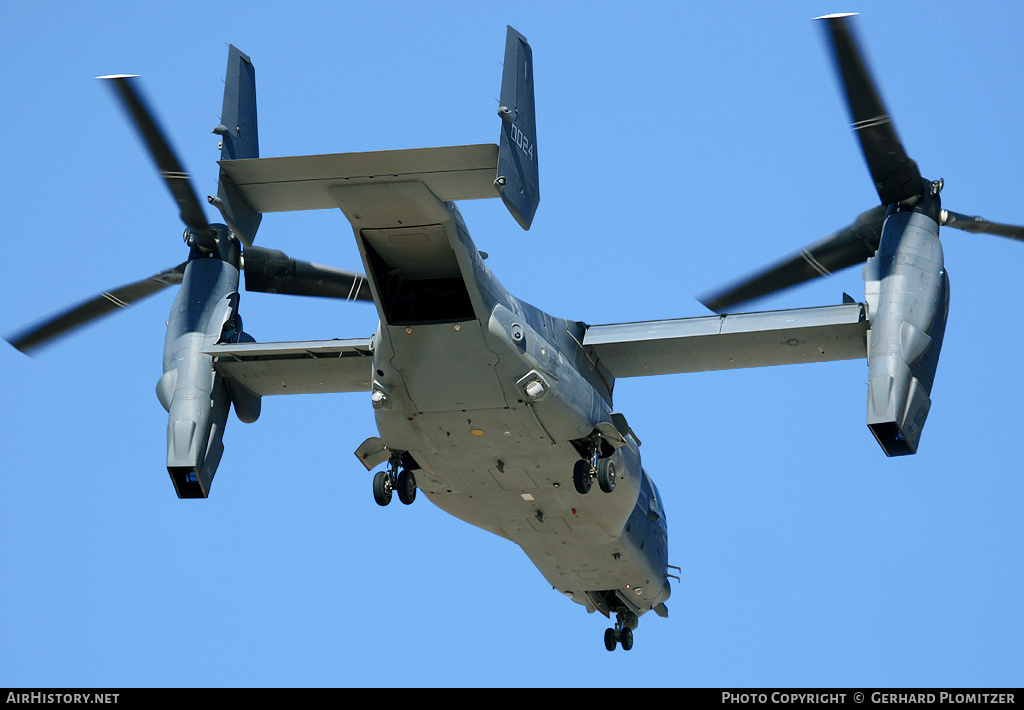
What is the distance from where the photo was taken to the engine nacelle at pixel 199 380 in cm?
2023

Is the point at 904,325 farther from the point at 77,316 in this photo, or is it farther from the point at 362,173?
the point at 77,316

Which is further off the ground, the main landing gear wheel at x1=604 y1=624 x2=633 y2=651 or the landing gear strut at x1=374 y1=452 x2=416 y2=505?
the landing gear strut at x1=374 y1=452 x2=416 y2=505

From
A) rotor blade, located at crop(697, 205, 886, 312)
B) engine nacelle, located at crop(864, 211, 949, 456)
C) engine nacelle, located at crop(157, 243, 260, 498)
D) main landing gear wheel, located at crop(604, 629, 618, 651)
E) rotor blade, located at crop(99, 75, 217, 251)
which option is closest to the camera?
engine nacelle, located at crop(864, 211, 949, 456)

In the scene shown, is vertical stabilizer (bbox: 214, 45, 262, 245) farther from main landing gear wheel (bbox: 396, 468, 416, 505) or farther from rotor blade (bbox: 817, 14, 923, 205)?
→ rotor blade (bbox: 817, 14, 923, 205)

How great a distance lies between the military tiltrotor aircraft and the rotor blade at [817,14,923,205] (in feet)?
0.09

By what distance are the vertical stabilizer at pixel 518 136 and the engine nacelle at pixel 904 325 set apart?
5.10 meters

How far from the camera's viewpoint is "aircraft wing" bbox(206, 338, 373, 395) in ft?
67.7

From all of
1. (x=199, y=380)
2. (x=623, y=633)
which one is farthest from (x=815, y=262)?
(x=199, y=380)

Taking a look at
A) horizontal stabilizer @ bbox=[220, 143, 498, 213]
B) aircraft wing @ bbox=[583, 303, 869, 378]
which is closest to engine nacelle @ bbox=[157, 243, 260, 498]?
horizontal stabilizer @ bbox=[220, 143, 498, 213]

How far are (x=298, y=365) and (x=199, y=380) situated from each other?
1.71 meters
